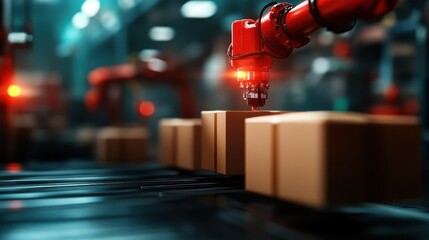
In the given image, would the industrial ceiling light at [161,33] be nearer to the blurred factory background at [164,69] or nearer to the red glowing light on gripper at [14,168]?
the blurred factory background at [164,69]

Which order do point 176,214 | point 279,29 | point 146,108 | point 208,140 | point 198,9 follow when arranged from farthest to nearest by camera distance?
point 198,9 → point 146,108 → point 208,140 → point 279,29 → point 176,214

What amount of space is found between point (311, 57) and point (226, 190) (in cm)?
336

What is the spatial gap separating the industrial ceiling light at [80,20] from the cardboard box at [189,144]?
98.4 inches

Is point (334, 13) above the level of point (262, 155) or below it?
above

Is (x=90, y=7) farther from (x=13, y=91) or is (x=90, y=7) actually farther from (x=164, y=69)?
(x=13, y=91)

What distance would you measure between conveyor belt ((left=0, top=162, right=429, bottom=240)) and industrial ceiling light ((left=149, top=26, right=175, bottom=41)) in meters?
3.00

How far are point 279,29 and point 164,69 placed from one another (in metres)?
2.20

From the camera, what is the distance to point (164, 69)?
358 centimetres

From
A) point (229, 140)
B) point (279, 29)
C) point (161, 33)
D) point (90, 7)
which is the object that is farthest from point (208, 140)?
point (161, 33)

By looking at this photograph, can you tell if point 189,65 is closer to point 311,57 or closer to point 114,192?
point 311,57

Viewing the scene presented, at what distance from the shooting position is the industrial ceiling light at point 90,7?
3.91m

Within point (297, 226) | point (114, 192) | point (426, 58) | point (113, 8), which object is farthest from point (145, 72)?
point (297, 226)

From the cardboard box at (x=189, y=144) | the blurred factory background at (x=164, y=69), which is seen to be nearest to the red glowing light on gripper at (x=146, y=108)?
the blurred factory background at (x=164, y=69)

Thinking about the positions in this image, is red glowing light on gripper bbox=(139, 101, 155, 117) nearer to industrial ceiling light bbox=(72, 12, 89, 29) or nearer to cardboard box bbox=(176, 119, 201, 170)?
industrial ceiling light bbox=(72, 12, 89, 29)
